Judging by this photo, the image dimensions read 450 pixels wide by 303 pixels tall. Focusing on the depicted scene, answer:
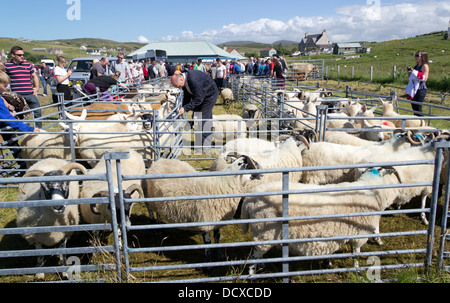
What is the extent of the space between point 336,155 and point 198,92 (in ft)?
10.00

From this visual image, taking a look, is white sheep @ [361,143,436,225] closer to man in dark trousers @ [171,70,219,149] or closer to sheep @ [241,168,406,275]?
sheep @ [241,168,406,275]

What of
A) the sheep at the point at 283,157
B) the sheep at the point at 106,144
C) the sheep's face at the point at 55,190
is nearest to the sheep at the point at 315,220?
the sheep at the point at 283,157

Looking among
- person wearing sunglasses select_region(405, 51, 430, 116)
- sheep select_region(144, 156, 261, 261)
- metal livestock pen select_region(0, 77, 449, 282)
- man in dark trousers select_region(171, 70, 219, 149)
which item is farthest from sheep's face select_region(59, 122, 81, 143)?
person wearing sunglasses select_region(405, 51, 430, 116)

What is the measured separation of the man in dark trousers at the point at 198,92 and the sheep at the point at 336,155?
2133 millimetres

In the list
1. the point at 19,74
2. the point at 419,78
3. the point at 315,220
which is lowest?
the point at 315,220

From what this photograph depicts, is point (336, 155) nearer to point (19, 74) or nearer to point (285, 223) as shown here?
point (285, 223)

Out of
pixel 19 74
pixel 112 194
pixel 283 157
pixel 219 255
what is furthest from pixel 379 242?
pixel 19 74

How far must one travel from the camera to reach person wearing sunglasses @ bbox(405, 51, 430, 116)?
23.8ft

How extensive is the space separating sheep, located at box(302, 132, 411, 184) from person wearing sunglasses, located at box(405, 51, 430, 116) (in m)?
2.62

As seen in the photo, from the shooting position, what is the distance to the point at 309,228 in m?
3.17

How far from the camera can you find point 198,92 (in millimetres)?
6504

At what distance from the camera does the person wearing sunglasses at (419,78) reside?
285 inches
